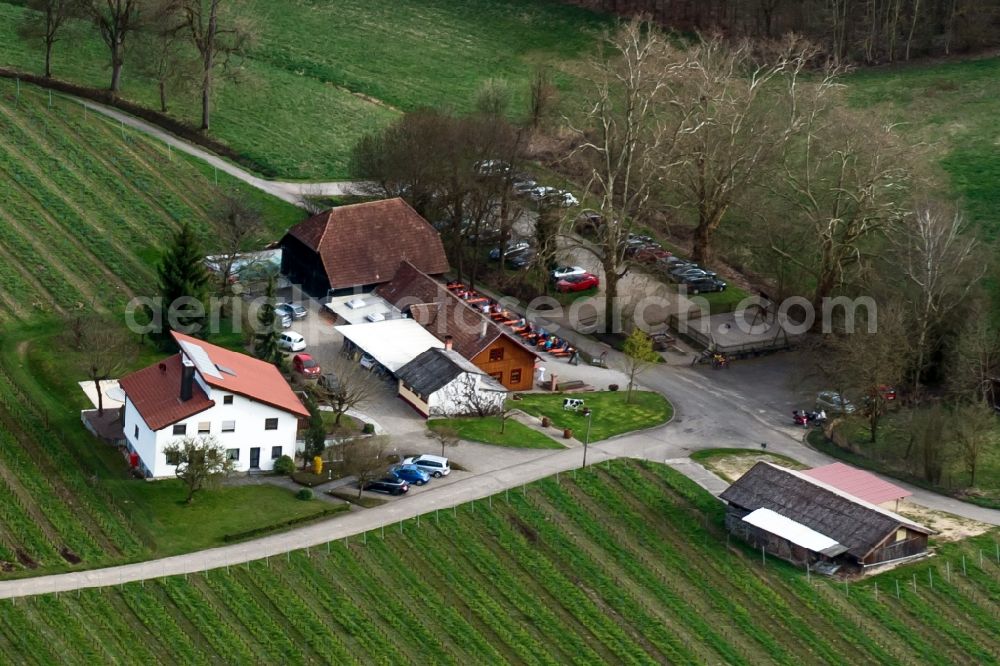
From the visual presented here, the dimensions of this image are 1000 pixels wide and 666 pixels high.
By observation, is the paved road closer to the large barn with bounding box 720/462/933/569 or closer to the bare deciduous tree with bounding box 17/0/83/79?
the bare deciduous tree with bounding box 17/0/83/79

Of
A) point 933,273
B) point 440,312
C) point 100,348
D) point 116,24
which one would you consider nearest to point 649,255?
point 440,312

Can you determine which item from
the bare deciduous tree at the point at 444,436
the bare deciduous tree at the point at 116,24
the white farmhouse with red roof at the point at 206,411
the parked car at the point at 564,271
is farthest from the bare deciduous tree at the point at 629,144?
the bare deciduous tree at the point at 116,24

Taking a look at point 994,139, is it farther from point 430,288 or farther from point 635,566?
point 635,566

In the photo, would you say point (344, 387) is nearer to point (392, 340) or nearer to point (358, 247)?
point (392, 340)

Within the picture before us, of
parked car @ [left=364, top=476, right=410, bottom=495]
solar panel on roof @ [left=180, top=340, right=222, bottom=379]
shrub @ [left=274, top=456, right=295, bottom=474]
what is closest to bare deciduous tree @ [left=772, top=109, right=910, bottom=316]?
parked car @ [left=364, top=476, right=410, bottom=495]

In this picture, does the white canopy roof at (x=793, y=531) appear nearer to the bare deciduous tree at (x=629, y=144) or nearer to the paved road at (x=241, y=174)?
the bare deciduous tree at (x=629, y=144)

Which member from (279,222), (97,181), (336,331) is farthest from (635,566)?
(97,181)
